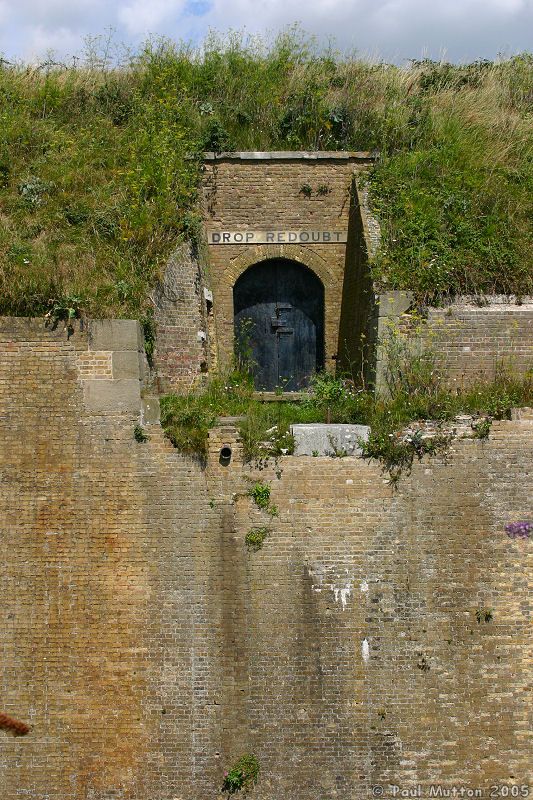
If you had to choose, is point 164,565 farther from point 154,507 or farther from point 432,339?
point 432,339

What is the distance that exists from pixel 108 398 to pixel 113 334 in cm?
80

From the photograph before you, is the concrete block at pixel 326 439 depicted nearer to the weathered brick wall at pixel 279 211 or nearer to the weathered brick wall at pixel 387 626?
the weathered brick wall at pixel 387 626

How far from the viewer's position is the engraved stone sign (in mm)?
12656

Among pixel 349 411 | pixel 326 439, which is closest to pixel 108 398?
pixel 326 439

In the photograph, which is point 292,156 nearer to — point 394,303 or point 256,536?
point 394,303

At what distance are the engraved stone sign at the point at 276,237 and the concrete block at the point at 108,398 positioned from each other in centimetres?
440

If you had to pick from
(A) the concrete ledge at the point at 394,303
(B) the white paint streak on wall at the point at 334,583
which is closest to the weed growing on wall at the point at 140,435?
(B) the white paint streak on wall at the point at 334,583

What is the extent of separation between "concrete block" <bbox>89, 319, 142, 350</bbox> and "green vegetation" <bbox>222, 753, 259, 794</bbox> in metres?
5.18

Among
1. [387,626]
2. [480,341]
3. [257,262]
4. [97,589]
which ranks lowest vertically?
[387,626]

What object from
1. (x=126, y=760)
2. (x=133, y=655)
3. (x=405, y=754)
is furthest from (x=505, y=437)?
(x=126, y=760)

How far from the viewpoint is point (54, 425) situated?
30.0 ft

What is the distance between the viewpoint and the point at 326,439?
30.3 feet

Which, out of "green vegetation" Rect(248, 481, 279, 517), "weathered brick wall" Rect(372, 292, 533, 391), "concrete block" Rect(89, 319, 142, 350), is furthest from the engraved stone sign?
"green vegetation" Rect(248, 481, 279, 517)

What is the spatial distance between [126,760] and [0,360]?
5108 mm
